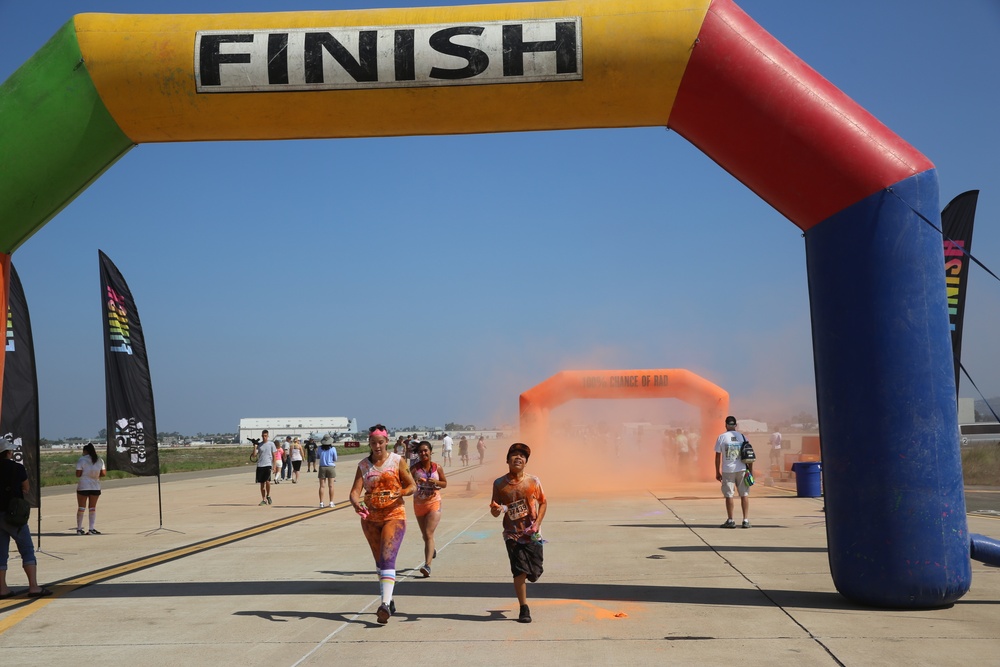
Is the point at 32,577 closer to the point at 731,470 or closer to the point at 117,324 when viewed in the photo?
the point at 117,324

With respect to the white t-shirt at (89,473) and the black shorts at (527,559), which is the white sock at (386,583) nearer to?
the black shorts at (527,559)

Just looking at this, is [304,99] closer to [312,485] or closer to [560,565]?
[560,565]

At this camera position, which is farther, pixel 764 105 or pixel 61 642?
pixel 764 105

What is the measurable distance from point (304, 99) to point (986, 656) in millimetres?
6699

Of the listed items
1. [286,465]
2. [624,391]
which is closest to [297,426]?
[286,465]

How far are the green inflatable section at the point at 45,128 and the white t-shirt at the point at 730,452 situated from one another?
959 centimetres

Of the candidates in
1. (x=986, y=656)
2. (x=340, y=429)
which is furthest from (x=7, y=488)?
(x=340, y=429)

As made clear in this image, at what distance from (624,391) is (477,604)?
66.2ft

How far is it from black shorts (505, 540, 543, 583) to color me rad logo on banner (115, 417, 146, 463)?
8.88 m

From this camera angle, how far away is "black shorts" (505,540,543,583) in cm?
704

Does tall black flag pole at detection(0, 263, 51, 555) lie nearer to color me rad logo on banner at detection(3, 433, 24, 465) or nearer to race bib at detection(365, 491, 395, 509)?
color me rad logo on banner at detection(3, 433, 24, 465)

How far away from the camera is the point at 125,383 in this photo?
1401 centimetres

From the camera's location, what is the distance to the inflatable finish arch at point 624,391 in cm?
2642

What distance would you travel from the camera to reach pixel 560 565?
32.3 feet
